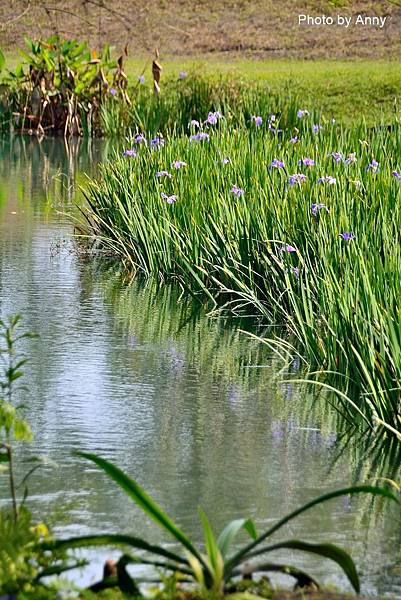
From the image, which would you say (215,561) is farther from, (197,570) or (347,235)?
(347,235)

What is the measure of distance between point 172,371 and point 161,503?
1.63m

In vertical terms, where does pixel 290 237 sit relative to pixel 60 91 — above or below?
above

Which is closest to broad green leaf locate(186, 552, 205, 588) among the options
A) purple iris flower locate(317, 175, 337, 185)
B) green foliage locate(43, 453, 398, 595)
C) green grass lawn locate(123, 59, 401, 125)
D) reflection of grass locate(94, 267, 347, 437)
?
green foliage locate(43, 453, 398, 595)

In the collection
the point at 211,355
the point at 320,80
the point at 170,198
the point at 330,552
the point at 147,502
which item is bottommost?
the point at 320,80

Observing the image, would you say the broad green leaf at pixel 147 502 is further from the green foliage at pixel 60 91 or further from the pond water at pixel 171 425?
the green foliage at pixel 60 91

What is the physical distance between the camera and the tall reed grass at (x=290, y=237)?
15.3 ft

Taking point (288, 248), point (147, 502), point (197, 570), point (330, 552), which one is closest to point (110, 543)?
point (147, 502)

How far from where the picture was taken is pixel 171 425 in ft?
14.4

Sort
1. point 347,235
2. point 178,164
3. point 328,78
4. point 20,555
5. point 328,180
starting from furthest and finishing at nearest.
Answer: point 328,78 < point 178,164 < point 328,180 < point 347,235 < point 20,555

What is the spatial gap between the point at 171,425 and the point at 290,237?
6.62ft

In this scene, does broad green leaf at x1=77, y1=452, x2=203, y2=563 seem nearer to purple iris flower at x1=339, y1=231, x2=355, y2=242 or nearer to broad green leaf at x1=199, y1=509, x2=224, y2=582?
broad green leaf at x1=199, y1=509, x2=224, y2=582

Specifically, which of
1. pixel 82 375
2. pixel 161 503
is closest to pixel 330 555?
pixel 161 503

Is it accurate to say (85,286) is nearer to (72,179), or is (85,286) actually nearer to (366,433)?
(366,433)

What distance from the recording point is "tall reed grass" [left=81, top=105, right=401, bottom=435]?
465cm
